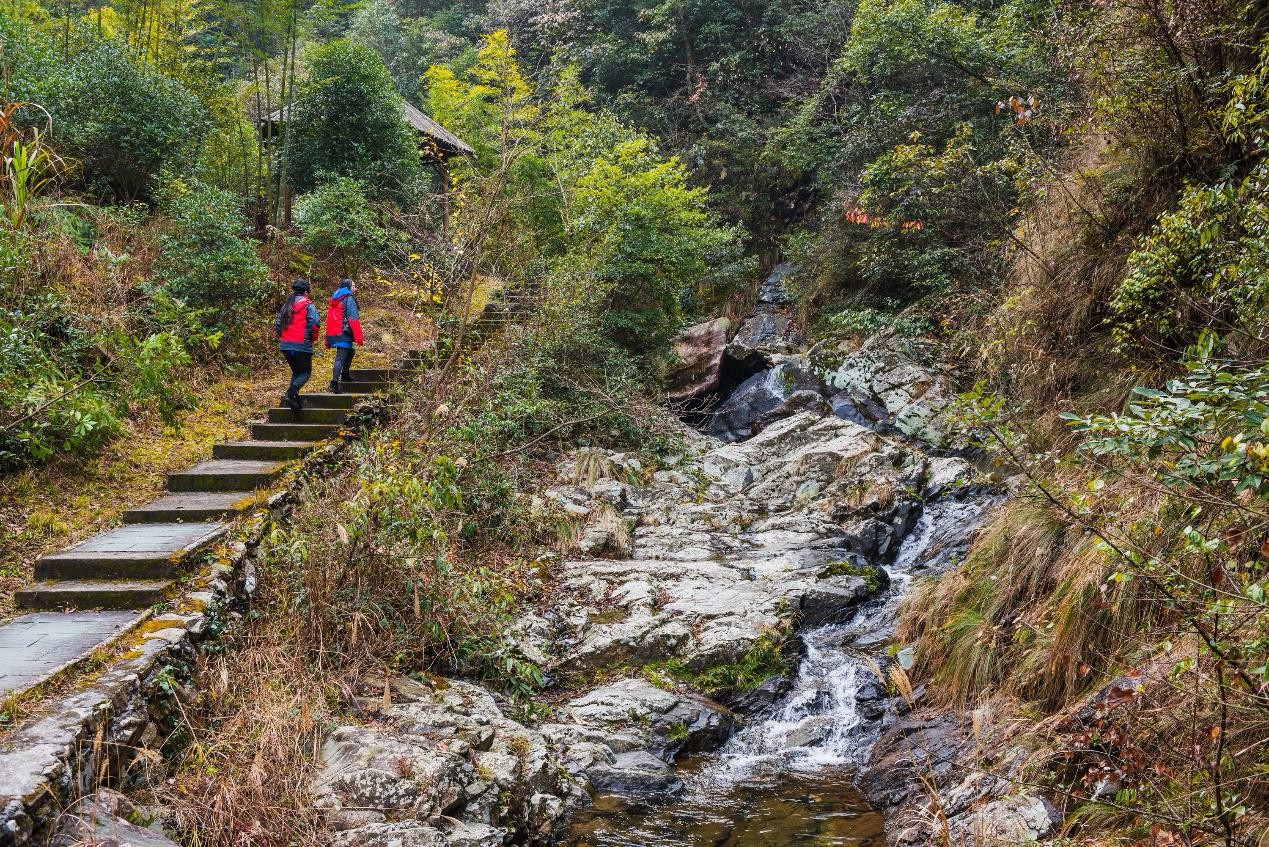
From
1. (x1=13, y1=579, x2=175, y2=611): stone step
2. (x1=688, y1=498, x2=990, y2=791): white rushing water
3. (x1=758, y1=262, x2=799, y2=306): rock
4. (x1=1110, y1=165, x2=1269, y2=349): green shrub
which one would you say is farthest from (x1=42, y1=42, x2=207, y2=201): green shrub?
(x1=758, y1=262, x2=799, y2=306): rock

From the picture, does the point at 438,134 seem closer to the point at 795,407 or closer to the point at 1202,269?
the point at 795,407

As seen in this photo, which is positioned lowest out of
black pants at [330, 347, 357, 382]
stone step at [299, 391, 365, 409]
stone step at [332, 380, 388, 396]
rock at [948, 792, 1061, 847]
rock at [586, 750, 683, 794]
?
rock at [586, 750, 683, 794]

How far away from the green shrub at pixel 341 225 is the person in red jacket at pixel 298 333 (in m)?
3.94

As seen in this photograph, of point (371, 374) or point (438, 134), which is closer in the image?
point (371, 374)

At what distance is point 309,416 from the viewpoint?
30.1 feet

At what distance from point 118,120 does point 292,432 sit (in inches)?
245

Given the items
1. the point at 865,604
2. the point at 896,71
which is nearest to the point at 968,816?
the point at 865,604

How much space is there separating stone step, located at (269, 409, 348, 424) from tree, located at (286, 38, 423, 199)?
7471mm

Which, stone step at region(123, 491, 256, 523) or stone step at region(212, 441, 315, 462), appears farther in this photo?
stone step at region(212, 441, 315, 462)

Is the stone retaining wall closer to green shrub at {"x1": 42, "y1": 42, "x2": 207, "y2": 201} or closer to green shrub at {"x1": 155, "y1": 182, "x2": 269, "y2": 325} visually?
green shrub at {"x1": 155, "y1": 182, "x2": 269, "y2": 325}

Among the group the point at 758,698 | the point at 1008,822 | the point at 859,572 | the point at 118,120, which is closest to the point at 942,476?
the point at 859,572

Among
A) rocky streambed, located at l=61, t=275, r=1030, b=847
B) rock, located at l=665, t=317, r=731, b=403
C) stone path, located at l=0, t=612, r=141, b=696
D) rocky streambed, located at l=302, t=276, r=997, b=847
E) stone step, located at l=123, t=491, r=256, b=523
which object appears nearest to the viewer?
stone path, located at l=0, t=612, r=141, b=696

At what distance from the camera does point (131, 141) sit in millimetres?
11086

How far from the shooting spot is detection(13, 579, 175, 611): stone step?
5.41 metres
